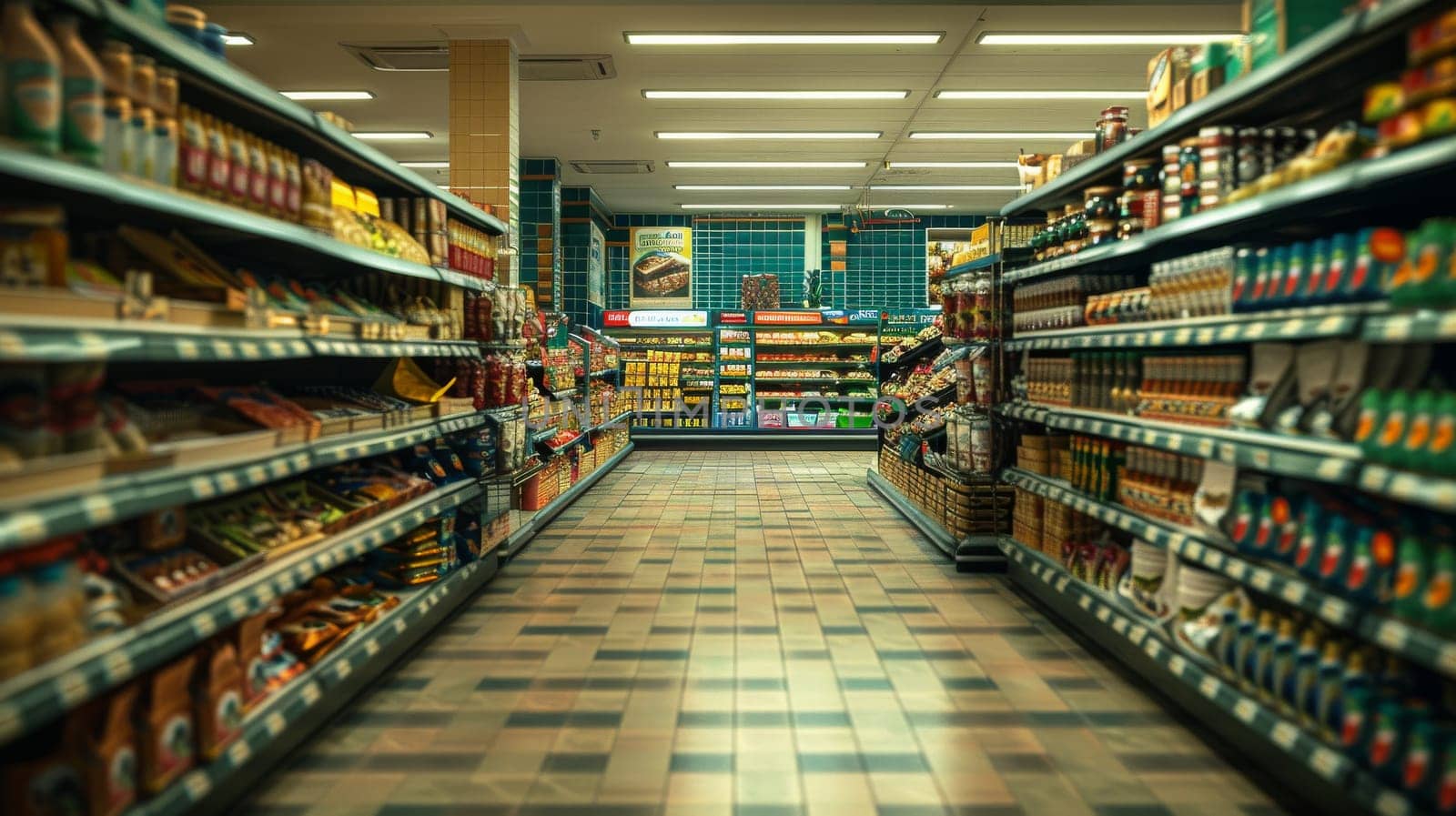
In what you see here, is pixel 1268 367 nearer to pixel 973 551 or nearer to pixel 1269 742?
pixel 1269 742

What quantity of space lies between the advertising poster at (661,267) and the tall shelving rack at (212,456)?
11.2 meters

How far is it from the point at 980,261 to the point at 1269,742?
340cm

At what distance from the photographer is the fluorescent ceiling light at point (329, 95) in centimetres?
893

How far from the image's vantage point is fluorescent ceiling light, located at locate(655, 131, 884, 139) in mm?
10070

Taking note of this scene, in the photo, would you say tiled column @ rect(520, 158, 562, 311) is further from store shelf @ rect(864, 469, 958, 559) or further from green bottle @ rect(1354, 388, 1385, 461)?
green bottle @ rect(1354, 388, 1385, 461)

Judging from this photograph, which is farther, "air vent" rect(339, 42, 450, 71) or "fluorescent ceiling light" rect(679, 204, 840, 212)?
"fluorescent ceiling light" rect(679, 204, 840, 212)

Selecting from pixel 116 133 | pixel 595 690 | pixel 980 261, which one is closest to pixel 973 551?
pixel 980 261

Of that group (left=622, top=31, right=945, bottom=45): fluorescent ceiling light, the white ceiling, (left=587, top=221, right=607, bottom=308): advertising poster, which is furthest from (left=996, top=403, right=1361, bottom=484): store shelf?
(left=587, top=221, right=607, bottom=308): advertising poster

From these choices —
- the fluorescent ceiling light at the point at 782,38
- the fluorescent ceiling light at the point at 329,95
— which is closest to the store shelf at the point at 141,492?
the fluorescent ceiling light at the point at 782,38

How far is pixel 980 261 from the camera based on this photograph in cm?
537

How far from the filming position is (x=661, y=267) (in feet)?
50.5

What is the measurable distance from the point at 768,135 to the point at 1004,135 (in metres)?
2.84

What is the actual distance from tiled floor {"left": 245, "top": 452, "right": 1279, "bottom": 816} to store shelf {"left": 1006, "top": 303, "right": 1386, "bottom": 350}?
1.37 meters

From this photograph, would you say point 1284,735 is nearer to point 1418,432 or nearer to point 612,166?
point 1418,432
